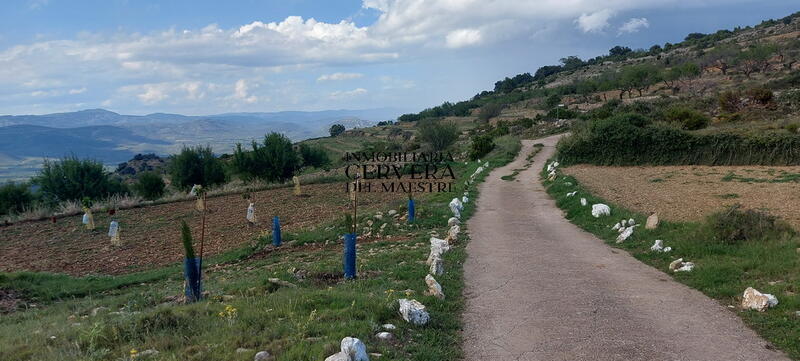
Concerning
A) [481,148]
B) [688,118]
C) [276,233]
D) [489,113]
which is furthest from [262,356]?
[489,113]

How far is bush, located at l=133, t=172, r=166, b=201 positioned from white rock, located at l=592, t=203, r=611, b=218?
29.2 meters

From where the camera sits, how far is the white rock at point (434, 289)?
22.4 feet

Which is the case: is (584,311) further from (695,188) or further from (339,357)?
(695,188)

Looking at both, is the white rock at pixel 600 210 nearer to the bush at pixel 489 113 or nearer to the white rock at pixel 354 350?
the white rock at pixel 354 350

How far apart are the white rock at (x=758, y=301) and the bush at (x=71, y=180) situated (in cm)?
3262

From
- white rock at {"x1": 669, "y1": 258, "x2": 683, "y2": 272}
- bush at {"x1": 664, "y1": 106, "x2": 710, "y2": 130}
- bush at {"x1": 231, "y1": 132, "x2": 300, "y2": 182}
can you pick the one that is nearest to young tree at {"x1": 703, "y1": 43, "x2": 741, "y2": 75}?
bush at {"x1": 664, "y1": 106, "x2": 710, "y2": 130}

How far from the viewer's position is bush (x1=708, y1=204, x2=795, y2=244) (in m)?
8.39

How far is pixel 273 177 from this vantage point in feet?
104

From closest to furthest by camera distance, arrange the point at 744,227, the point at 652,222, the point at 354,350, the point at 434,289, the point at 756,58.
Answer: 1. the point at 354,350
2. the point at 434,289
3. the point at 744,227
4. the point at 652,222
5. the point at 756,58

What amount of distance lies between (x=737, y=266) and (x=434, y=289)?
4.65 m

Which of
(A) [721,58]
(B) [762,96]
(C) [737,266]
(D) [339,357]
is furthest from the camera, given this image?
(A) [721,58]

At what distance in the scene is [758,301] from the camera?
5.99 metres

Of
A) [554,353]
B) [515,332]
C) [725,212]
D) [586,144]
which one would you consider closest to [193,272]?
[515,332]

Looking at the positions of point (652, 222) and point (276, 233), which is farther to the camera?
point (276, 233)
